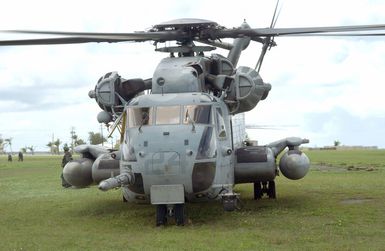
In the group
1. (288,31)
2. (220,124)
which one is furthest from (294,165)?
(288,31)

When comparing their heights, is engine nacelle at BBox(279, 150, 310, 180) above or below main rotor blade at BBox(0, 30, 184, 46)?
below

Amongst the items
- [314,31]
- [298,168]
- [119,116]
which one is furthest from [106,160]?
[314,31]

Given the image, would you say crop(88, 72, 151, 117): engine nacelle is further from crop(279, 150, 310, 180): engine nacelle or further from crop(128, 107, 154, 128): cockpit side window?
crop(279, 150, 310, 180): engine nacelle

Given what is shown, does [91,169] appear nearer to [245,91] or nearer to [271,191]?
[245,91]

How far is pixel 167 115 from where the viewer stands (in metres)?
12.5

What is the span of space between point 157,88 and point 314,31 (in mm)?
3796

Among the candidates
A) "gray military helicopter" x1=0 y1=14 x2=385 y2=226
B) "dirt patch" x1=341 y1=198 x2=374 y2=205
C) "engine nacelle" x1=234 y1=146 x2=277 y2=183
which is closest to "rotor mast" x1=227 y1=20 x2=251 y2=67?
"gray military helicopter" x1=0 y1=14 x2=385 y2=226

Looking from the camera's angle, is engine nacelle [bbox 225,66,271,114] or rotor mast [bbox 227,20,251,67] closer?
engine nacelle [bbox 225,66,271,114]

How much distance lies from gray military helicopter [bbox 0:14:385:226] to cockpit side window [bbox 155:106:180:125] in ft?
0.07

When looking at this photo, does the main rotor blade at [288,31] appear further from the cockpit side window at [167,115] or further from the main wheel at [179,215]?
the main wheel at [179,215]

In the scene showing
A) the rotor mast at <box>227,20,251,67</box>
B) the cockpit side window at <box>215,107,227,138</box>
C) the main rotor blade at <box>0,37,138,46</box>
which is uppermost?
the rotor mast at <box>227,20,251,67</box>

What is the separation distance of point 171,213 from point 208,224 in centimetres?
88

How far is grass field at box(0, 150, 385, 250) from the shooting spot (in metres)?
10.3

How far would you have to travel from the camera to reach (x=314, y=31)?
13.0 metres
